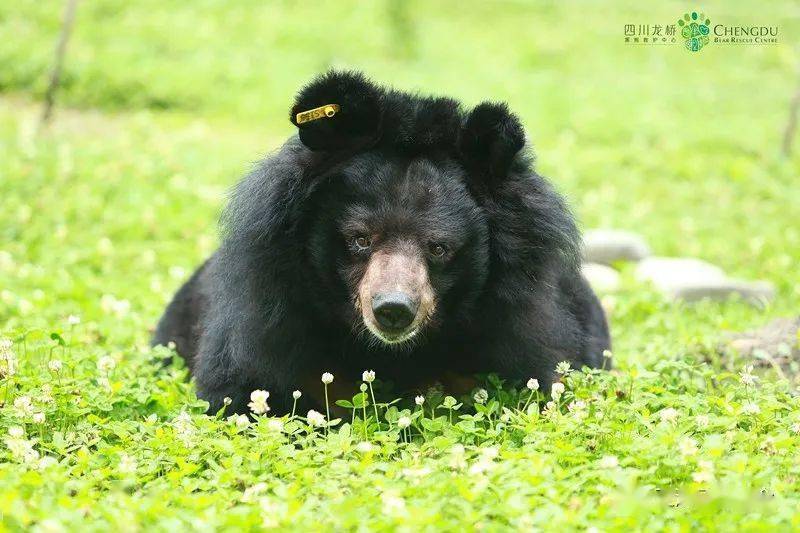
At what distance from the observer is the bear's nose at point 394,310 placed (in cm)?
358

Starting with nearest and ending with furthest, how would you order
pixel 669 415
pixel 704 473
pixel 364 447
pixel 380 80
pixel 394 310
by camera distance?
1. pixel 704 473
2. pixel 364 447
3. pixel 669 415
4. pixel 394 310
5. pixel 380 80

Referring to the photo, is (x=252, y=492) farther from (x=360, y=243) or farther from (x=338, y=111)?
(x=338, y=111)

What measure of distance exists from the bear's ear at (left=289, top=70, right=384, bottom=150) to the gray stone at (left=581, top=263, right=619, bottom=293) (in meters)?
3.83

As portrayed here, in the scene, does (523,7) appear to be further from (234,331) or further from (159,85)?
(234,331)

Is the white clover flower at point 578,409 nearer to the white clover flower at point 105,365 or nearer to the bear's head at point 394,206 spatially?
the bear's head at point 394,206

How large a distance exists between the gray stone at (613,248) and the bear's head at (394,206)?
4.40 m

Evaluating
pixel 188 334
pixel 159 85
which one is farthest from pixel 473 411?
pixel 159 85

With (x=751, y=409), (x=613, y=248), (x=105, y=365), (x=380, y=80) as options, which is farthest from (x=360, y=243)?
(x=380, y=80)

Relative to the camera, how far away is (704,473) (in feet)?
9.16

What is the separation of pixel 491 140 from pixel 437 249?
46 centimetres

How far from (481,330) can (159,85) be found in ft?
31.0

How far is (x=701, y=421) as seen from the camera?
3.35 metres

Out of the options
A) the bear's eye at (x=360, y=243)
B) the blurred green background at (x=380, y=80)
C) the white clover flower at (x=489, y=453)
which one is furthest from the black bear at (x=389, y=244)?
the blurred green background at (x=380, y=80)

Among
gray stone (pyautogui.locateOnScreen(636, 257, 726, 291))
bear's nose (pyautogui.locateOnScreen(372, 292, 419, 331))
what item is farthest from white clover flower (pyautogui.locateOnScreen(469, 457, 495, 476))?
gray stone (pyautogui.locateOnScreen(636, 257, 726, 291))
